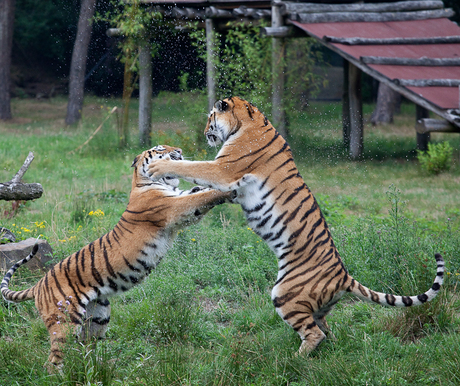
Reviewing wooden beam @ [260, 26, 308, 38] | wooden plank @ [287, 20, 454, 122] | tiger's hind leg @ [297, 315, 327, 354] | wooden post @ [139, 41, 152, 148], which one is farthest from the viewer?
wooden post @ [139, 41, 152, 148]

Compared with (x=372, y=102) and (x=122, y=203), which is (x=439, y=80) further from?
(x=372, y=102)

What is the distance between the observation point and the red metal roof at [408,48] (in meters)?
8.62

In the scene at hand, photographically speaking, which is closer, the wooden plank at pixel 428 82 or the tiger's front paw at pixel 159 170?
the tiger's front paw at pixel 159 170

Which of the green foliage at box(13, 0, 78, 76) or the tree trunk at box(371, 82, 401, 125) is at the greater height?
the green foliage at box(13, 0, 78, 76)

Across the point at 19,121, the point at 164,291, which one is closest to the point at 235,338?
the point at 164,291

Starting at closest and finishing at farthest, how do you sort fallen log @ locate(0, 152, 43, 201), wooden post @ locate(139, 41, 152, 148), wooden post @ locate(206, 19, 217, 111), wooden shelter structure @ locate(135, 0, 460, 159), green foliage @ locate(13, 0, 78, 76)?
fallen log @ locate(0, 152, 43, 201) → wooden shelter structure @ locate(135, 0, 460, 159) → wooden post @ locate(206, 19, 217, 111) → wooden post @ locate(139, 41, 152, 148) → green foliage @ locate(13, 0, 78, 76)

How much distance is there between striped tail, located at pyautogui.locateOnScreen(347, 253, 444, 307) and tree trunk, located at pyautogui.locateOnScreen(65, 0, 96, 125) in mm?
13900

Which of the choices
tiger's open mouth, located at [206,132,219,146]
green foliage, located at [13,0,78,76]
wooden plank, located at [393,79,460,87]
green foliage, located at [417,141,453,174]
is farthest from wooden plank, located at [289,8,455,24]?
green foliage, located at [13,0,78,76]

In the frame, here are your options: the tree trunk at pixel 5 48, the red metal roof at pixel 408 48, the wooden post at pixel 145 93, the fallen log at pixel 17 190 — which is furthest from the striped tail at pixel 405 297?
the tree trunk at pixel 5 48

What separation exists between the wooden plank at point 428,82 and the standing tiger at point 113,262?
600 cm

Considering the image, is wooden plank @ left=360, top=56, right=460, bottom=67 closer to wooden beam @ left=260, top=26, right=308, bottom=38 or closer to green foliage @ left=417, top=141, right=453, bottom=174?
green foliage @ left=417, top=141, right=453, bottom=174

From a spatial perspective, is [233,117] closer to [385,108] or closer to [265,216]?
[265,216]

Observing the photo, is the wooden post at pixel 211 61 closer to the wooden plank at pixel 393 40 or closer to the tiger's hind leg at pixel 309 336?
the wooden plank at pixel 393 40

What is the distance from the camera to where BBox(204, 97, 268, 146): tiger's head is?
3498 millimetres
